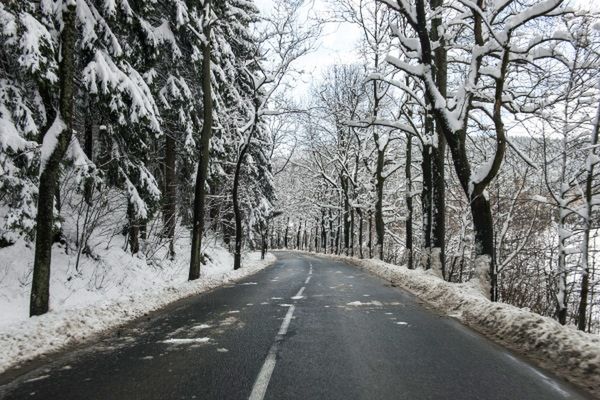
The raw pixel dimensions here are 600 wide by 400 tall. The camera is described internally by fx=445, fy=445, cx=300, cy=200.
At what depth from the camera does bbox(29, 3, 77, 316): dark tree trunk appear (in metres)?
7.39

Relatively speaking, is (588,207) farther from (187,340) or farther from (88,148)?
(88,148)

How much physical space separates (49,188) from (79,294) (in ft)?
13.2

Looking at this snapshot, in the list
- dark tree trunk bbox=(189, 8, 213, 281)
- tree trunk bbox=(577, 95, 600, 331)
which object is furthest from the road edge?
tree trunk bbox=(577, 95, 600, 331)

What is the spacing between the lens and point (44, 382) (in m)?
4.78

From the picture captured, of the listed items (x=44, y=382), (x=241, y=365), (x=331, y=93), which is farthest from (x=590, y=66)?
(x=331, y=93)

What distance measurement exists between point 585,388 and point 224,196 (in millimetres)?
21629

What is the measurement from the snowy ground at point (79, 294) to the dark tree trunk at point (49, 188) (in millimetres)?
414

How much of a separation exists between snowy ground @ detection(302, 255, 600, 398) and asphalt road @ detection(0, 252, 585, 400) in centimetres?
31

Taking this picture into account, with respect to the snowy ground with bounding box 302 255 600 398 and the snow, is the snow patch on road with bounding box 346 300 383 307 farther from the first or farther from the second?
the snow

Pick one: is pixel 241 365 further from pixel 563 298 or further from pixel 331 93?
pixel 331 93

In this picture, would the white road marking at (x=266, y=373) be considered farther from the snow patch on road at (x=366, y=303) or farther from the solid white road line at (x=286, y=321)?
the snow patch on road at (x=366, y=303)

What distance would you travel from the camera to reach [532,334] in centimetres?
623

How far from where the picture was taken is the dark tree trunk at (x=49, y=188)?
7387mm

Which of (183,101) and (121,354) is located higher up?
(183,101)
